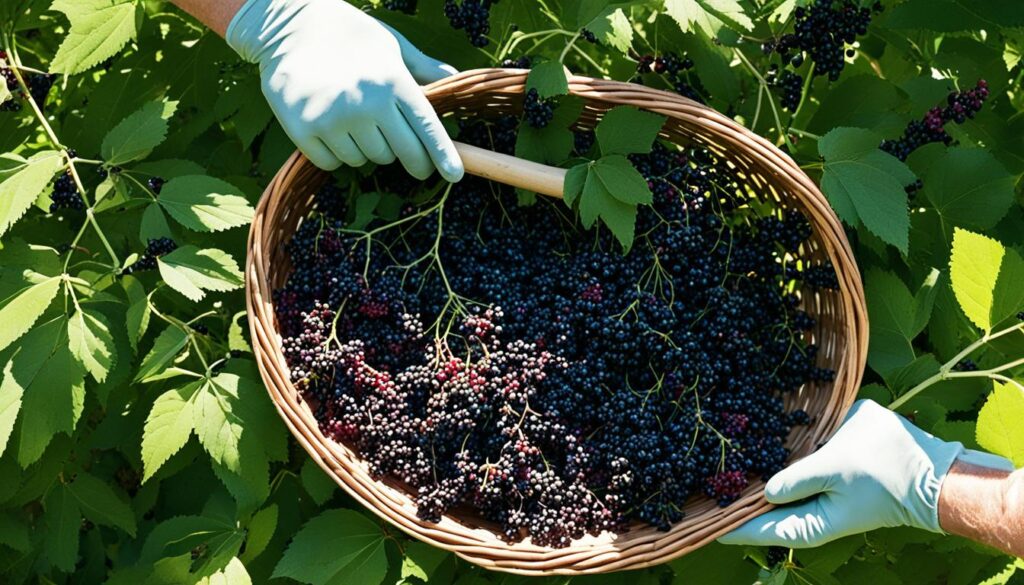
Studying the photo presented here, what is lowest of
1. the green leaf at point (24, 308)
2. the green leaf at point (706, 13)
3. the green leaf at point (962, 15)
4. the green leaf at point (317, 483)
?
the green leaf at point (317, 483)

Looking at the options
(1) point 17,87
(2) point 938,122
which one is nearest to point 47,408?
(1) point 17,87

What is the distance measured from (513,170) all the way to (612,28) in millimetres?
337

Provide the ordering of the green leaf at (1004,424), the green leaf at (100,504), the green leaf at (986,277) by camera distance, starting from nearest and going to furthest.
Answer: the green leaf at (1004,424)
the green leaf at (986,277)
the green leaf at (100,504)

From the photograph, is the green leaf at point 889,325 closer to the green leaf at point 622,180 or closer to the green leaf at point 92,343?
the green leaf at point 622,180

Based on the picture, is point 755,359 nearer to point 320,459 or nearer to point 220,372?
point 320,459

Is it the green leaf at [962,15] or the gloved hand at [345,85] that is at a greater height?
the green leaf at [962,15]

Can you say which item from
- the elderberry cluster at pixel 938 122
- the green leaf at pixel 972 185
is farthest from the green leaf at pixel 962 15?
the green leaf at pixel 972 185

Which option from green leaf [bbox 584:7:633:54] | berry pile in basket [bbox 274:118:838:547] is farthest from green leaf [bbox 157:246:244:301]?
green leaf [bbox 584:7:633:54]

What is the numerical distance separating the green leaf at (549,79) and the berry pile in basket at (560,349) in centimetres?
Answer: 20

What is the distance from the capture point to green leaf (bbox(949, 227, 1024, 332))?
1732 millimetres

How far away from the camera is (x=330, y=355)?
1.88 m

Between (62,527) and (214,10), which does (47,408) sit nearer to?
(62,527)

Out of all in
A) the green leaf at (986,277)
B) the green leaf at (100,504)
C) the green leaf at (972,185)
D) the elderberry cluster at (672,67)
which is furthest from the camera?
the green leaf at (100,504)

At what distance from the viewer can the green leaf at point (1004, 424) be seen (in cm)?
156
